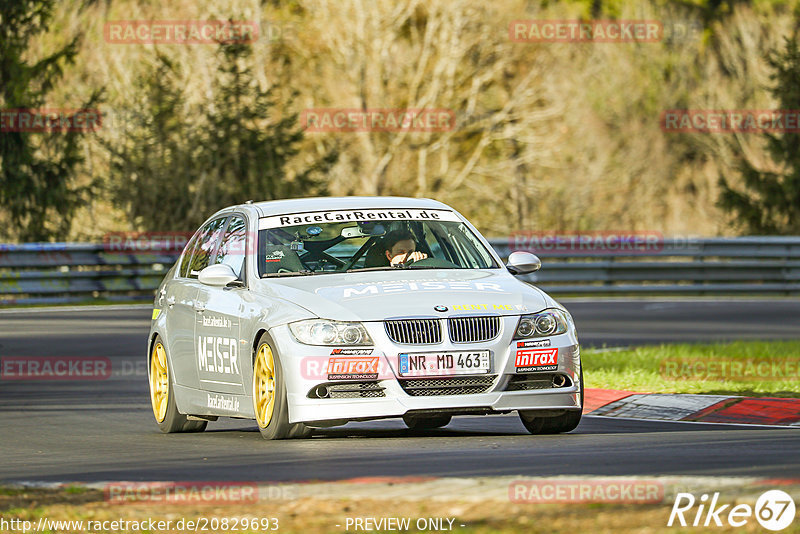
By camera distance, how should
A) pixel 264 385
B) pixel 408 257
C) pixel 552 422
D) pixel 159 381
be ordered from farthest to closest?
pixel 159 381 → pixel 408 257 → pixel 552 422 → pixel 264 385

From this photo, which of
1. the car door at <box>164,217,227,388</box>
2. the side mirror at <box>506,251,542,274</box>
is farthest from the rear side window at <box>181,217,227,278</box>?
the side mirror at <box>506,251,542,274</box>

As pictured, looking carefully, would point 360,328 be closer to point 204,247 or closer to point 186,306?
point 186,306

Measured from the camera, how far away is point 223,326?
11.2 meters

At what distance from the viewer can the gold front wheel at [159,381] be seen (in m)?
12.2

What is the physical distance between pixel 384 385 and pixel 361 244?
166 cm

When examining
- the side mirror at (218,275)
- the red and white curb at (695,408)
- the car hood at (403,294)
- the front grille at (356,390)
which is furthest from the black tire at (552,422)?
the side mirror at (218,275)

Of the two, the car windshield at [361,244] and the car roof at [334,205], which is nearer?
the car windshield at [361,244]

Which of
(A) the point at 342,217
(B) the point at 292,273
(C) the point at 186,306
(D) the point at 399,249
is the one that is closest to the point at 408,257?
(D) the point at 399,249

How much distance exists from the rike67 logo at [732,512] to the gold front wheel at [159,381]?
592 cm

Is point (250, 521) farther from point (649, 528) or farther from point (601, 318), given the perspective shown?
point (601, 318)

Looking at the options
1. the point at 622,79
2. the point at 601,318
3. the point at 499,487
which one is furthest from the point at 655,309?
the point at 622,79

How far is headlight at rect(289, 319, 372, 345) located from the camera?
32.9 ft

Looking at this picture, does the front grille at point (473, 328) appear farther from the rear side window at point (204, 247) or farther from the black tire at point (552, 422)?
the rear side window at point (204, 247)

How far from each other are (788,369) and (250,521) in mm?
9516
